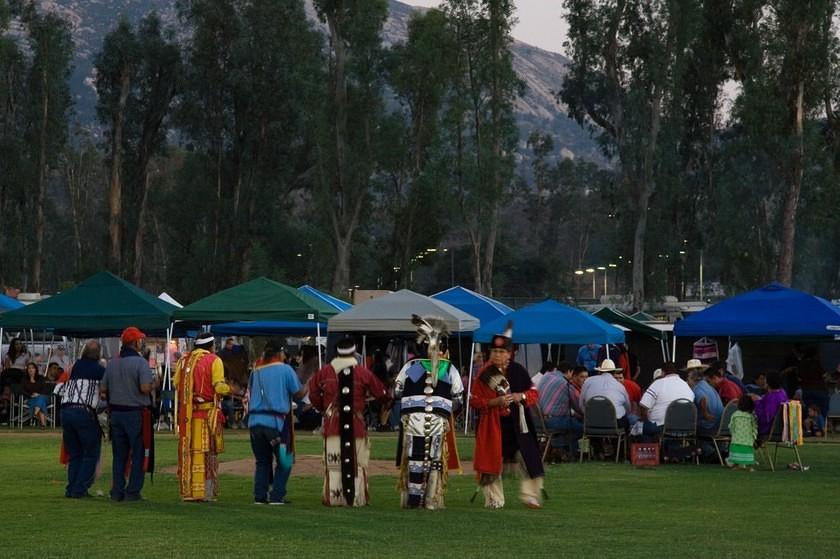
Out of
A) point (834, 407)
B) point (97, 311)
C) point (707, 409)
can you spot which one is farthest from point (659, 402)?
point (97, 311)

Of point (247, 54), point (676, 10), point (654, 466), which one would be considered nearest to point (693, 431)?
point (654, 466)

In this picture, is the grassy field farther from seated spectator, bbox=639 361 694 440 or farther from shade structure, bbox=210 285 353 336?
shade structure, bbox=210 285 353 336

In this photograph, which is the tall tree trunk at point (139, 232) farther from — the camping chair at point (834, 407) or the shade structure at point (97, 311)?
the camping chair at point (834, 407)

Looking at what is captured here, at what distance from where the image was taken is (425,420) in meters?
13.5

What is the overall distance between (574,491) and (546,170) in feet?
333

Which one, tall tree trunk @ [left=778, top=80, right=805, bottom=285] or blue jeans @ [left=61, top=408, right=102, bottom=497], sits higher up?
tall tree trunk @ [left=778, top=80, right=805, bottom=285]

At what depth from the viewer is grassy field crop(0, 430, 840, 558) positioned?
10602 millimetres

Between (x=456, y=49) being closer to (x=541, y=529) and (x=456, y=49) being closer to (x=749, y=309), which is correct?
(x=749, y=309)

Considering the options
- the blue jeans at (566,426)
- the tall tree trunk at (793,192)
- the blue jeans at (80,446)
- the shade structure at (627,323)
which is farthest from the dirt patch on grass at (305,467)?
the tall tree trunk at (793,192)

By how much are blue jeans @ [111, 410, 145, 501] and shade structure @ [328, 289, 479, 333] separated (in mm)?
10041

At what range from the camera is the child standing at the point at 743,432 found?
18.9 meters

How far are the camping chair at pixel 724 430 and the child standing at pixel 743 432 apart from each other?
48cm

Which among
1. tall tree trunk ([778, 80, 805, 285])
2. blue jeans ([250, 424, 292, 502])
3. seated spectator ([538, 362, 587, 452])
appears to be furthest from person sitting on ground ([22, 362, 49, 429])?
tall tree trunk ([778, 80, 805, 285])

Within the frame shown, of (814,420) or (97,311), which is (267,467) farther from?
(814,420)
